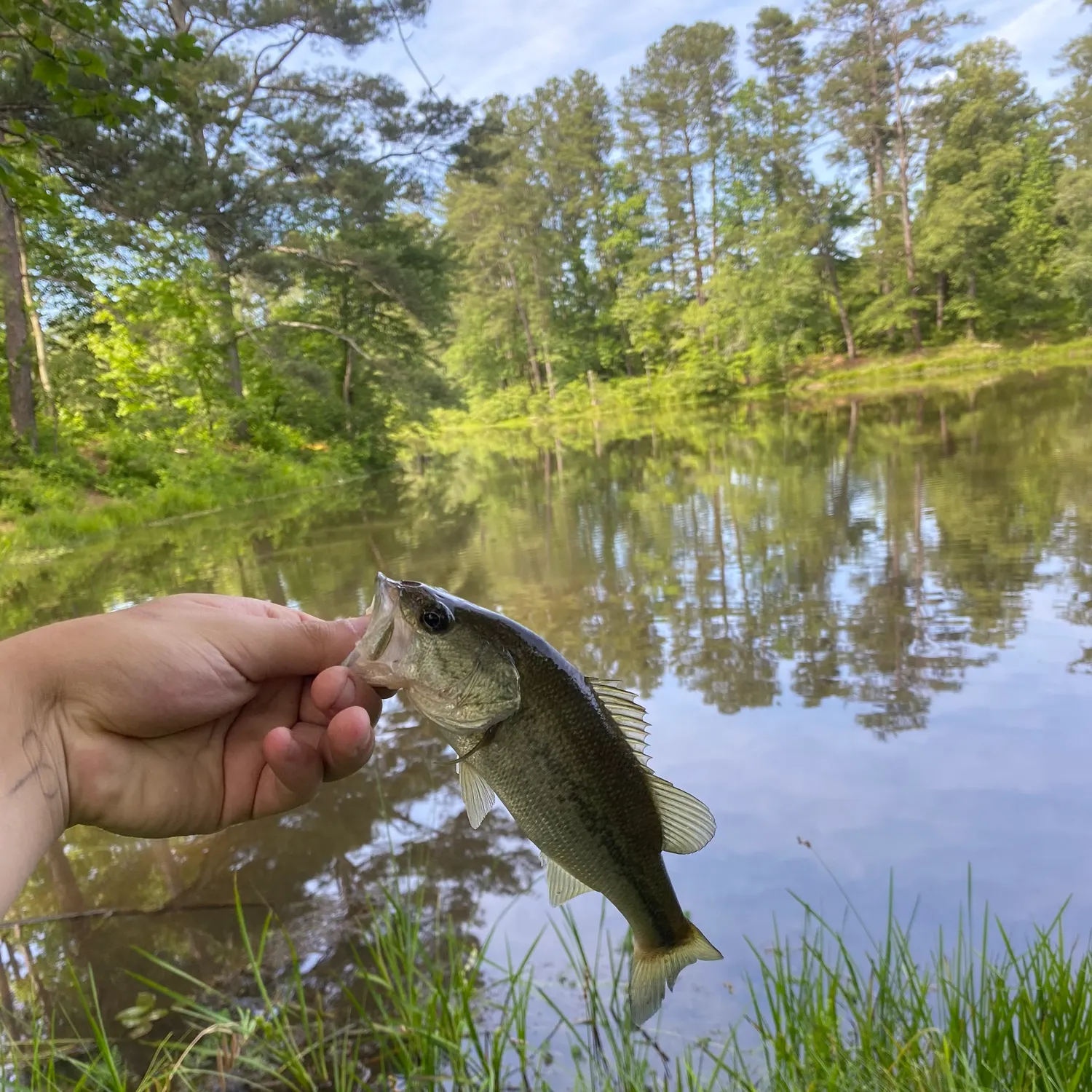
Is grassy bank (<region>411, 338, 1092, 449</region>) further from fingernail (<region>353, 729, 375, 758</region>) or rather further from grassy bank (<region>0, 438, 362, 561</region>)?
fingernail (<region>353, 729, 375, 758</region>)

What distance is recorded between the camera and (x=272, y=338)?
23531 millimetres

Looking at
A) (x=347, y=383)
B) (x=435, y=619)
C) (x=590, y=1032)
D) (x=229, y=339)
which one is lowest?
(x=590, y=1032)

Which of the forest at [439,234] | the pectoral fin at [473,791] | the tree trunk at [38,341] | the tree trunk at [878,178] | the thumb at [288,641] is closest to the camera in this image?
the pectoral fin at [473,791]

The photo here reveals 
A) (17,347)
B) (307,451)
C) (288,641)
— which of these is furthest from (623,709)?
Answer: (307,451)

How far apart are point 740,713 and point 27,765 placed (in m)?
4.56

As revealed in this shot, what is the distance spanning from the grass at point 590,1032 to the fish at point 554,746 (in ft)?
2.62

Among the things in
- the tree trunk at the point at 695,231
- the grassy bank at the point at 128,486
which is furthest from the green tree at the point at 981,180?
the grassy bank at the point at 128,486

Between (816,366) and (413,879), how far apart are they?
42.1 meters

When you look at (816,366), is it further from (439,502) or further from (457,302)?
(439,502)

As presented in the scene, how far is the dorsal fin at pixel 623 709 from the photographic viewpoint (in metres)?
1.68

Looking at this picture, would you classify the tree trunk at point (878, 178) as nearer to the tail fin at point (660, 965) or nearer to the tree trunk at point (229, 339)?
the tree trunk at point (229, 339)

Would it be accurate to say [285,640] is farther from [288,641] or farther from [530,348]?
[530,348]

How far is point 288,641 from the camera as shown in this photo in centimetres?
203

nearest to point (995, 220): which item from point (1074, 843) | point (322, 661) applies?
point (1074, 843)
